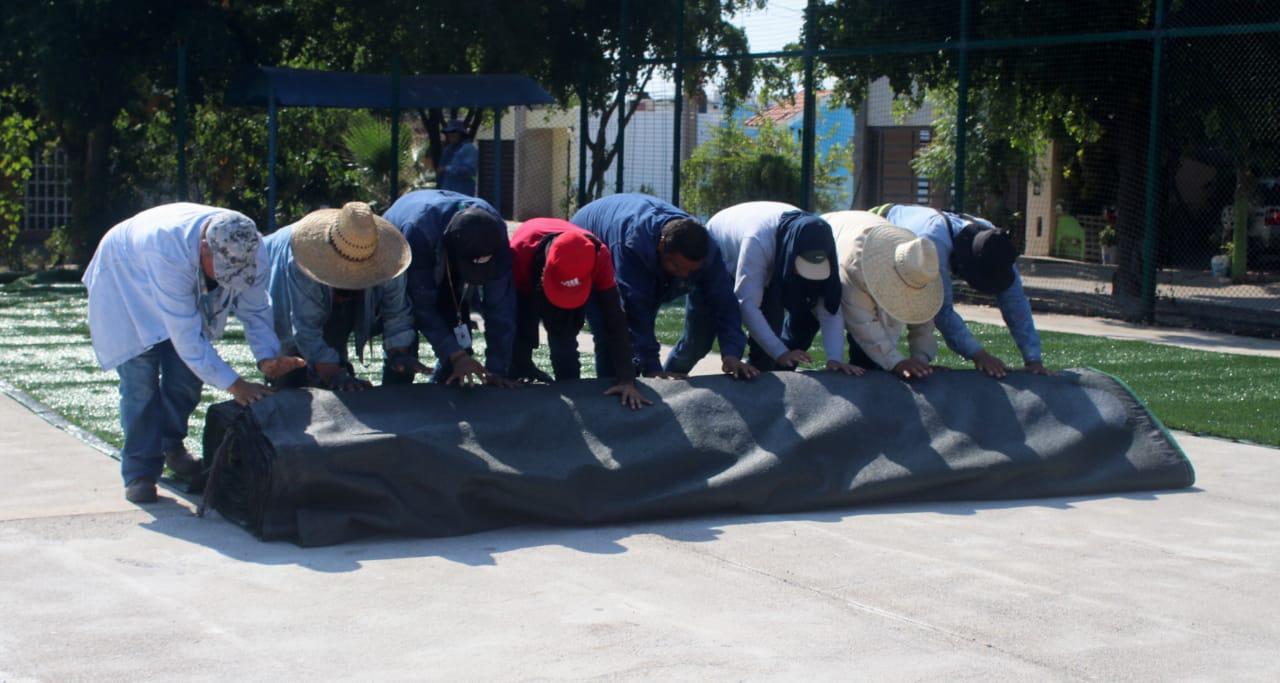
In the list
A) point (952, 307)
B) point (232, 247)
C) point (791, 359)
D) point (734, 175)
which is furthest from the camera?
point (734, 175)

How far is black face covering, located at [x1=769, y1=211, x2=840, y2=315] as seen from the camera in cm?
748

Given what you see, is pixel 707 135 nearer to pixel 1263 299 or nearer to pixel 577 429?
pixel 1263 299

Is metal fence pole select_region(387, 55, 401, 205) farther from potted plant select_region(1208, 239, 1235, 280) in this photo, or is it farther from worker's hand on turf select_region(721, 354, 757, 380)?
worker's hand on turf select_region(721, 354, 757, 380)

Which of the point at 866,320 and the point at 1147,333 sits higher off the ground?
the point at 866,320

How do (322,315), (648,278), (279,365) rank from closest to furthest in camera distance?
(279,365)
(322,315)
(648,278)

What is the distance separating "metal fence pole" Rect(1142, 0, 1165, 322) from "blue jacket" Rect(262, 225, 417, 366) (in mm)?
10403

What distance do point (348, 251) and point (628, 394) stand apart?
138cm

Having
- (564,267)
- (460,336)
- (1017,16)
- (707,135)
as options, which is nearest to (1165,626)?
(564,267)

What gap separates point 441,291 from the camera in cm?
692

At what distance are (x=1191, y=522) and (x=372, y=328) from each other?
3756 mm

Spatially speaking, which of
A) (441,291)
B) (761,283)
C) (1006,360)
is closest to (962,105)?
(1006,360)

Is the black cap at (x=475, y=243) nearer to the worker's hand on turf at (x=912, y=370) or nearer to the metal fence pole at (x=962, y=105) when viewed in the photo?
the worker's hand on turf at (x=912, y=370)

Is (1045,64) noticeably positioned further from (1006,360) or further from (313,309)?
(313,309)

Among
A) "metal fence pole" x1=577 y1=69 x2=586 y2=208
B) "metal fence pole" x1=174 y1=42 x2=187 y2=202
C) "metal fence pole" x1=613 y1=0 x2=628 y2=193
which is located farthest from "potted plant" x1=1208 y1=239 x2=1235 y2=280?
"metal fence pole" x1=174 y1=42 x2=187 y2=202
